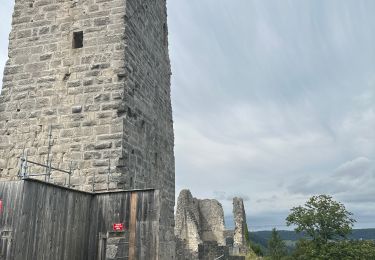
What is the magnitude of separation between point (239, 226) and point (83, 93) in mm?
24619

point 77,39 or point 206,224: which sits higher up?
point 77,39

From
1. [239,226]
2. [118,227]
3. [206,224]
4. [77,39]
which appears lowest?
[118,227]

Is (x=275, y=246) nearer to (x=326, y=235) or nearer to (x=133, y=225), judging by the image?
(x=326, y=235)

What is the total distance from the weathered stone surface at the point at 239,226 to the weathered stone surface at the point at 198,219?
2.09m

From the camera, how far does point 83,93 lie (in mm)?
8094

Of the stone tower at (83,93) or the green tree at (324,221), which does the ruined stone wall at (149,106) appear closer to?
the stone tower at (83,93)

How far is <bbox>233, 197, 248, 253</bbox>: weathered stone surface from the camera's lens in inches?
1164

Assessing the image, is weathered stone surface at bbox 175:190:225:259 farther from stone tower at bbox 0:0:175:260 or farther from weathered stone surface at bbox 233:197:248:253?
stone tower at bbox 0:0:175:260

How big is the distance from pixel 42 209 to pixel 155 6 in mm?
6467

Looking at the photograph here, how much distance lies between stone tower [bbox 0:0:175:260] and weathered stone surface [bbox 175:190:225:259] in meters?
22.4

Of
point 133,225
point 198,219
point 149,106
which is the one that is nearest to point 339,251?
point 198,219

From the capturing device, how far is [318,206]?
84.9 feet

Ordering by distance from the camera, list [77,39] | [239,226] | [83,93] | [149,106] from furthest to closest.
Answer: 1. [239,226]
2. [149,106]
3. [77,39]
4. [83,93]

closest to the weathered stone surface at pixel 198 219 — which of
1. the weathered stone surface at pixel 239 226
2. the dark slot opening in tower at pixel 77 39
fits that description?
the weathered stone surface at pixel 239 226
